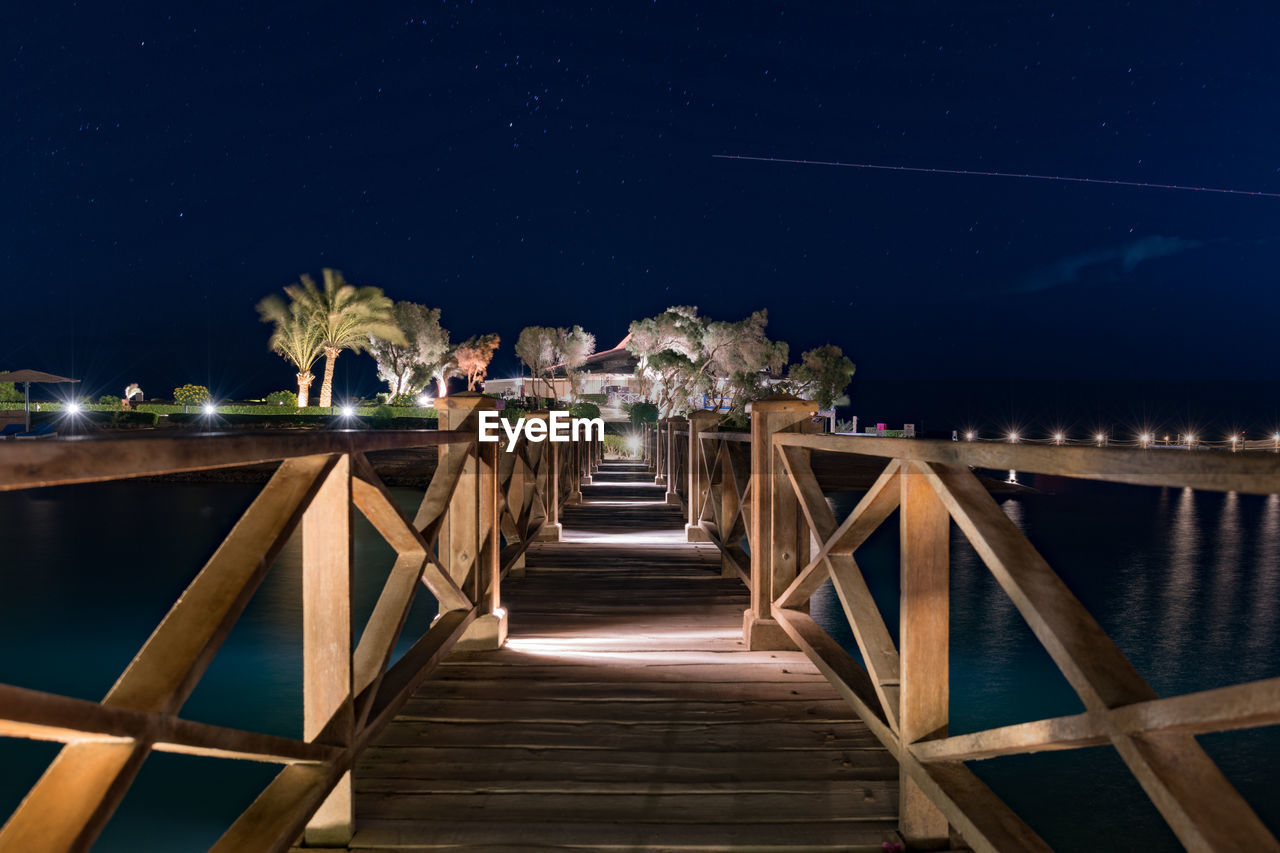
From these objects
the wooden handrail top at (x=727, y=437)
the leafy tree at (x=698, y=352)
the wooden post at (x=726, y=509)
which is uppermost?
the leafy tree at (x=698, y=352)

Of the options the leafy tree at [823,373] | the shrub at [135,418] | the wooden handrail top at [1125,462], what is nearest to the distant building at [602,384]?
the leafy tree at [823,373]

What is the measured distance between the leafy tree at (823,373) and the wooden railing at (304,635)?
132ft

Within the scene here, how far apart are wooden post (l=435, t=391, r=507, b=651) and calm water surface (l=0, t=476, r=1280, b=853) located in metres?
2.24

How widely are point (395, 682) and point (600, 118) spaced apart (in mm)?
61111

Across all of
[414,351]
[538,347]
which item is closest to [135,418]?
[414,351]

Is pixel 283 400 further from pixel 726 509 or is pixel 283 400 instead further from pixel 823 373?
pixel 726 509

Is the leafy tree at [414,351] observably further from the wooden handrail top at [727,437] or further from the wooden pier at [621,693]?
the wooden pier at [621,693]

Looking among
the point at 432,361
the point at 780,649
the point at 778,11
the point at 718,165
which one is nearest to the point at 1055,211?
the point at 718,165

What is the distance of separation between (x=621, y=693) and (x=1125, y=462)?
8.16 ft

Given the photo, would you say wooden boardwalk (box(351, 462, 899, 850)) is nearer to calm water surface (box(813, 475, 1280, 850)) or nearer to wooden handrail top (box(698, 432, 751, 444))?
wooden handrail top (box(698, 432, 751, 444))

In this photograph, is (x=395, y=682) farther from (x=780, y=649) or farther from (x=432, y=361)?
(x=432, y=361)

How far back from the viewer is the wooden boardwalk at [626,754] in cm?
230

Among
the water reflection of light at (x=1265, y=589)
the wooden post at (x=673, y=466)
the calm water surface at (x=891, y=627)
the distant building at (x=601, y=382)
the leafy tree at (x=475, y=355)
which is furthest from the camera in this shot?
the leafy tree at (x=475, y=355)

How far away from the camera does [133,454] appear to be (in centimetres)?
121
